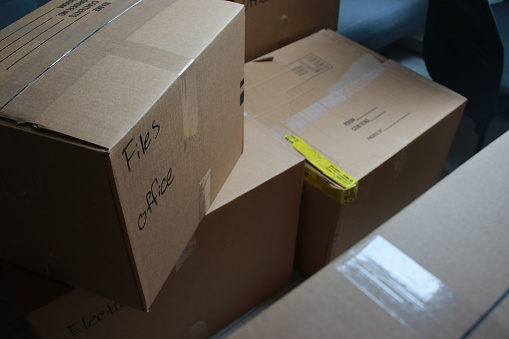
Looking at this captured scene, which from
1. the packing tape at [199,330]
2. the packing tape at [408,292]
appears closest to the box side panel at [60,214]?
the packing tape at [408,292]

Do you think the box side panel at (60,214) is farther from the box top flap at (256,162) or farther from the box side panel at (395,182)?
the box side panel at (395,182)

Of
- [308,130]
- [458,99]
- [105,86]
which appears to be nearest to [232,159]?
[308,130]

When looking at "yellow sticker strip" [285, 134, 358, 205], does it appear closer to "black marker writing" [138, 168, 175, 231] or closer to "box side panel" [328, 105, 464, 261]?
"box side panel" [328, 105, 464, 261]

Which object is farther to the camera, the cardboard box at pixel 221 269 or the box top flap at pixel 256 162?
the box top flap at pixel 256 162

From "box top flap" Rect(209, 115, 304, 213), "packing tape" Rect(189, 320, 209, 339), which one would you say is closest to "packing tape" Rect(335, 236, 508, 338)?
"box top flap" Rect(209, 115, 304, 213)

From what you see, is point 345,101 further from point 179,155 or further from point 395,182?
point 179,155

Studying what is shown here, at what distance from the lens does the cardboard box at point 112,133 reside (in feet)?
1.77

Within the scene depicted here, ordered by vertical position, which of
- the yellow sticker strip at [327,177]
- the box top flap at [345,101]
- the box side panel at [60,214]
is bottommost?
the yellow sticker strip at [327,177]

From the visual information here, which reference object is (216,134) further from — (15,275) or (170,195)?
(15,275)

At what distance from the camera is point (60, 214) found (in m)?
0.62

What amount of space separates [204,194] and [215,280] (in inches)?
11.7

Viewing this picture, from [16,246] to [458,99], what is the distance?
1.13m

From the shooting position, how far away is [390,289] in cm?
51

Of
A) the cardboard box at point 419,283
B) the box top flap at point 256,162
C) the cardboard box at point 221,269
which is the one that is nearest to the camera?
the cardboard box at point 419,283
